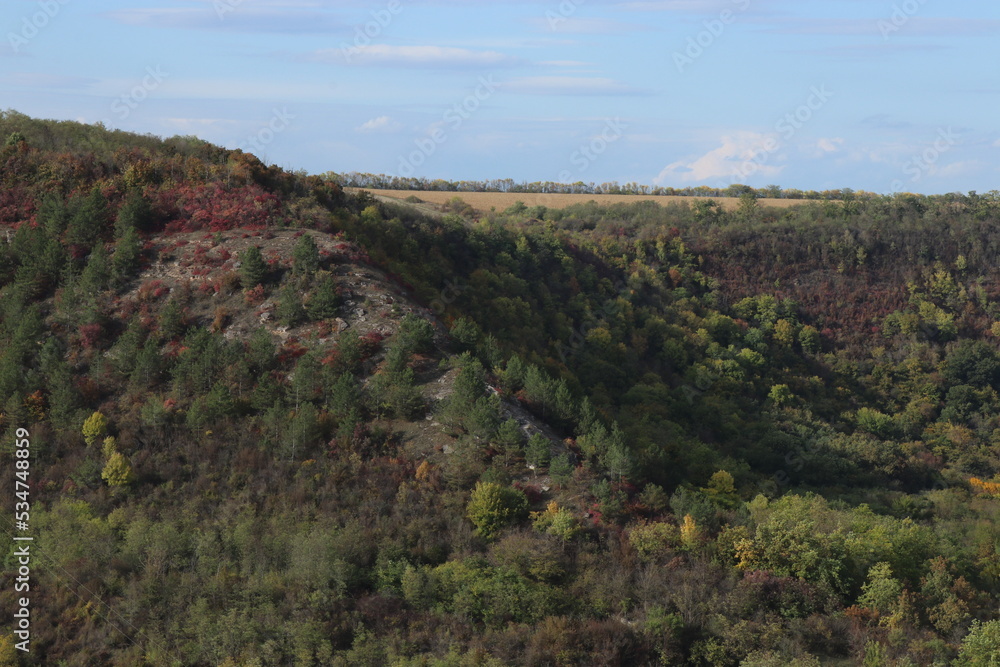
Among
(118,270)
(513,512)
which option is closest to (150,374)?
(118,270)

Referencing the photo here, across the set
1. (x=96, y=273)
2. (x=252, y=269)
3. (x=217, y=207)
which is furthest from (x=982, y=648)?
(x=217, y=207)

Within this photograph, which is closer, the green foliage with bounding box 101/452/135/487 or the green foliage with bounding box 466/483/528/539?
the green foliage with bounding box 466/483/528/539

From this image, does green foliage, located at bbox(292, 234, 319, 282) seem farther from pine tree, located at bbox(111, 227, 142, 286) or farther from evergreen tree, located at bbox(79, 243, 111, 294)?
evergreen tree, located at bbox(79, 243, 111, 294)

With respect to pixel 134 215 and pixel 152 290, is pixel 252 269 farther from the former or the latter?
pixel 134 215

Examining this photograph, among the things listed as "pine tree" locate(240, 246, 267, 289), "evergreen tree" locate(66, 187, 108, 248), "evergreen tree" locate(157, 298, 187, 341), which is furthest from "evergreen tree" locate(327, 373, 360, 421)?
"evergreen tree" locate(66, 187, 108, 248)

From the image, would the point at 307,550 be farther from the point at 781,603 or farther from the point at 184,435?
the point at 781,603

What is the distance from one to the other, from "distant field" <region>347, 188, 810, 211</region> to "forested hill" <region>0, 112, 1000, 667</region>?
3890 cm

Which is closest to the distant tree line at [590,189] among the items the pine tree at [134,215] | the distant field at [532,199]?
the distant field at [532,199]

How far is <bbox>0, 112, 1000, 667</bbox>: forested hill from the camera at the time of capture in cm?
2723

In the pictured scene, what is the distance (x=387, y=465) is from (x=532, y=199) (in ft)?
270

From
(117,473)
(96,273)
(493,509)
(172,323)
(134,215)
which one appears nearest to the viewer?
(493,509)

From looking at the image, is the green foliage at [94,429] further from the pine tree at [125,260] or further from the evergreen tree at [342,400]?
the pine tree at [125,260]

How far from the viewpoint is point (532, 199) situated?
11238 centimetres

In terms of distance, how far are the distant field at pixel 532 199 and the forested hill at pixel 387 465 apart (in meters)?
38.9
